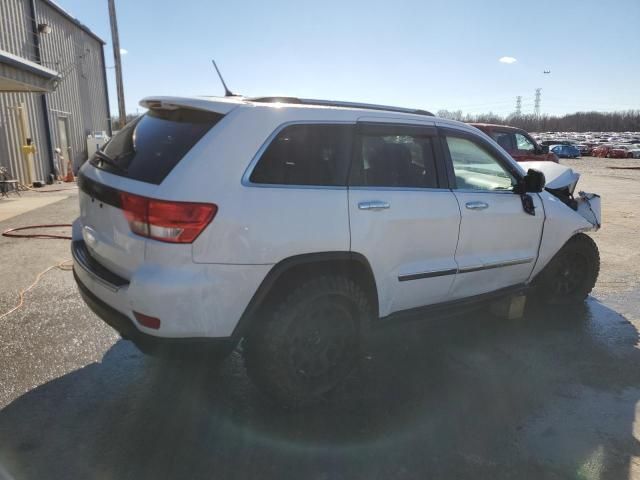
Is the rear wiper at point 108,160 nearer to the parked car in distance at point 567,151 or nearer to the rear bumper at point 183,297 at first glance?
the rear bumper at point 183,297

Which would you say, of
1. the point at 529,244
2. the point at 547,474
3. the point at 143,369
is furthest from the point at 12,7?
the point at 547,474

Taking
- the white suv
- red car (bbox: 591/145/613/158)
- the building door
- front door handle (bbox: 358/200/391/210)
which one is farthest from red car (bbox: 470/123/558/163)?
red car (bbox: 591/145/613/158)

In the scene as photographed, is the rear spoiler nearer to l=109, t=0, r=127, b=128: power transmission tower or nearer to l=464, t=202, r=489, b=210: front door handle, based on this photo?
l=464, t=202, r=489, b=210: front door handle

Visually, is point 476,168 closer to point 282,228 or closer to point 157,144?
point 282,228

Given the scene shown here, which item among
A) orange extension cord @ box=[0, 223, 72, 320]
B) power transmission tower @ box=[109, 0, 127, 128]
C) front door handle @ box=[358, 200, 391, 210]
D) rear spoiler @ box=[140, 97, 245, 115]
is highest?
power transmission tower @ box=[109, 0, 127, 128]

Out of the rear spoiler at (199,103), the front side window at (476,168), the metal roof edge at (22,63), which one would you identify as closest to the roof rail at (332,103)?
the rear spoiler at (199,103)

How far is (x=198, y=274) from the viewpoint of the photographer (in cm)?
249

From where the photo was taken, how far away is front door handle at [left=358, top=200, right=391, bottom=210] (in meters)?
3.00

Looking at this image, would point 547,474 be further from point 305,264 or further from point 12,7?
point 12,7

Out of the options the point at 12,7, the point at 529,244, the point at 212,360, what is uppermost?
the point at 12,7

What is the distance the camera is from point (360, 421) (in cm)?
295

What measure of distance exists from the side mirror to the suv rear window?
8.39 ft

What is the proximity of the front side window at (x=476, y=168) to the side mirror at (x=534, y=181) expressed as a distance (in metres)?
0.12

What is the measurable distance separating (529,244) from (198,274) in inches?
114
